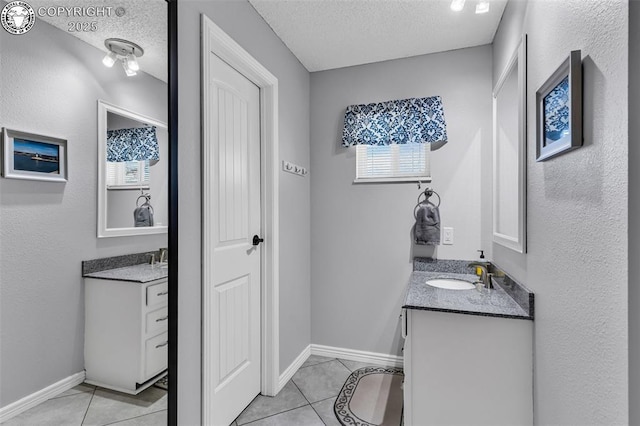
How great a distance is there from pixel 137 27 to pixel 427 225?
210 centimetres

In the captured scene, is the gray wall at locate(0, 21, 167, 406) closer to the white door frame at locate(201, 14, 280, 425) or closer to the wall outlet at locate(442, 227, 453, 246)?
the white door frame at locate(201, 14, 280, 425)

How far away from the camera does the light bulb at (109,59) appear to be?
1.12 meters

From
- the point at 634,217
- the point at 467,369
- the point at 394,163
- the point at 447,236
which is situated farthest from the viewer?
the point at 394,163

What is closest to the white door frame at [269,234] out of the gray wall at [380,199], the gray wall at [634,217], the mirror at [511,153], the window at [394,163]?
the gray wall at [380,199]

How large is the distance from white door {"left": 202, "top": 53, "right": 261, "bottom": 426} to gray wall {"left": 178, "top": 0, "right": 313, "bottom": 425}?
61mm

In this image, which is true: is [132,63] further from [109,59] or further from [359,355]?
[359,355]

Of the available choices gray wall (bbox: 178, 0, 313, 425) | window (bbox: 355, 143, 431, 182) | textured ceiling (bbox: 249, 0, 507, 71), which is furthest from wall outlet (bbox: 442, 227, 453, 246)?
textured ceiling (bbox: 249, 0, 507, 71)

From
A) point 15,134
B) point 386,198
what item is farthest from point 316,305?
point 15,134

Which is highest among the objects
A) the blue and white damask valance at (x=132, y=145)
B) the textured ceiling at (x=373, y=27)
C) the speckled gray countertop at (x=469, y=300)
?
the textured ceiling at (x=373, y=27)

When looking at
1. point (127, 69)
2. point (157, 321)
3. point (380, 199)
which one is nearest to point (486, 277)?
point (380, 199)

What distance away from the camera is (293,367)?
2.58 m

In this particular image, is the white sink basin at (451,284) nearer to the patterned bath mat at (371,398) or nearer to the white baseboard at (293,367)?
the patterned bath mat at (371,398)

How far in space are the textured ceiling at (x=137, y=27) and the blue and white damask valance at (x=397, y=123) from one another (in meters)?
1.67

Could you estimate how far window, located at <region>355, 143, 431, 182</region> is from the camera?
264 centimetres
